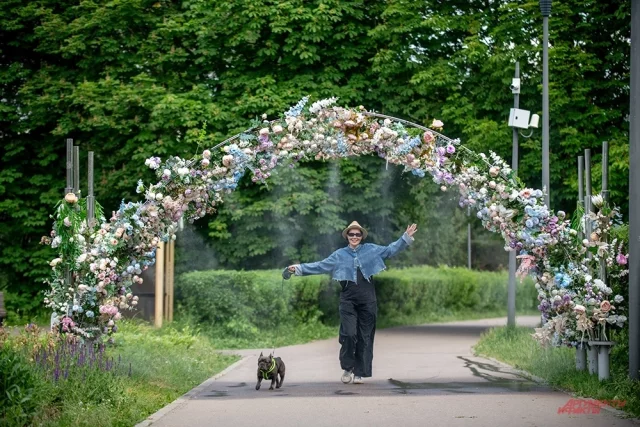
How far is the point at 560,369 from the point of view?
49.0 feet

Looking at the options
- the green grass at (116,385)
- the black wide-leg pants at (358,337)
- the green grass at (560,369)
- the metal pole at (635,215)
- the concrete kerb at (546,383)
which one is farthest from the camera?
the black wide-leg pants at (358,337)

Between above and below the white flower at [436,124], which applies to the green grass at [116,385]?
below

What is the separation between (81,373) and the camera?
11281 mm

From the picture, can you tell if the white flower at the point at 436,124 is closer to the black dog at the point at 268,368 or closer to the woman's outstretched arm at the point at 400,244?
the woman's outstretched arm at the point at 400,244

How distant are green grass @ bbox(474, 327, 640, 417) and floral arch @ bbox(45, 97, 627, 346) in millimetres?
532

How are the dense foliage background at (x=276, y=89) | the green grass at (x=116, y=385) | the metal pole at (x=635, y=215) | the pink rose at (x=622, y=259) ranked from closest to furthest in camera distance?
the green grass at (x=116, y=385), the metal pole at (x=635, y=215), the pink rose at (x=622, y=259), the dense foliage background at (x=276, y=89)

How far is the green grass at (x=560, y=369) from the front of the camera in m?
12.1

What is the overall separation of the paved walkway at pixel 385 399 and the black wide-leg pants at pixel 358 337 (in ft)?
0.87

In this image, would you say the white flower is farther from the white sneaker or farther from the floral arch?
the white sneaker

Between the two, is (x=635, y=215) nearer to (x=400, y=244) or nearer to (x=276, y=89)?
(x=400, y=244)

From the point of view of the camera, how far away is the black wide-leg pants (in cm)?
1452

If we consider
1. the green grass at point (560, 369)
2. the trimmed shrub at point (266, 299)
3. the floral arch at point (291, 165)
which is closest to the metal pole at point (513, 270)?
the green grass at point (560, 369)

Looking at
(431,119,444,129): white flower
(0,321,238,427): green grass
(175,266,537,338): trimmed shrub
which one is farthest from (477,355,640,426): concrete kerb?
(175,266,537,338): trimmed shrub

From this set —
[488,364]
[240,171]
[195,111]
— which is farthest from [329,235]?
[240,171]
